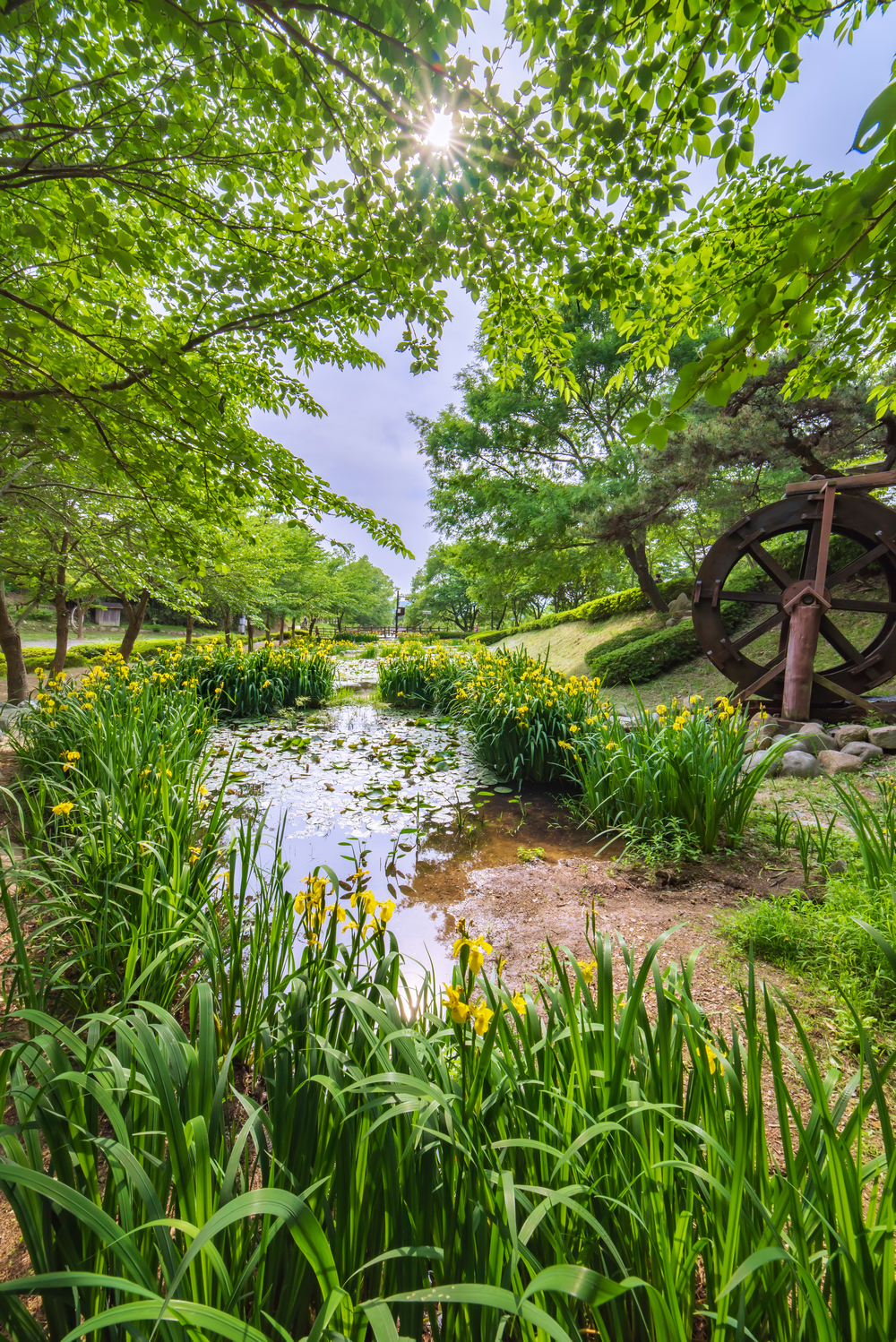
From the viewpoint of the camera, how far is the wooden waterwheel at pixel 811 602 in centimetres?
551

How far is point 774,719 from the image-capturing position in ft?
17.2

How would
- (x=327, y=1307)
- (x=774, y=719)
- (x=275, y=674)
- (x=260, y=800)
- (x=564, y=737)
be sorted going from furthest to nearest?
(x=275, y=674)
(x=774, y=719)
(x=564, y=737)
(x=260, y=800)
(x=327, y=1307)

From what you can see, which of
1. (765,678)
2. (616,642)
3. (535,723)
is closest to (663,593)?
(616,642)

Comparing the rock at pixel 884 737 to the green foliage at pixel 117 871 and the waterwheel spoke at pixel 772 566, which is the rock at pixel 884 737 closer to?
the waterwheel spoke at pixel 772 566

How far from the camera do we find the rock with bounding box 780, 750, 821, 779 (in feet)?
13.4

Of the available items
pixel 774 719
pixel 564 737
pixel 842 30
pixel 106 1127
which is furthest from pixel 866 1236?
pixel 774 719

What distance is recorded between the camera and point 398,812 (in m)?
4.02

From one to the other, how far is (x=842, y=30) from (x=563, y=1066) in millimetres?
4764

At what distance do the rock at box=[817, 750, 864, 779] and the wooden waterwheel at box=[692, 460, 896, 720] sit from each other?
4.49 feet

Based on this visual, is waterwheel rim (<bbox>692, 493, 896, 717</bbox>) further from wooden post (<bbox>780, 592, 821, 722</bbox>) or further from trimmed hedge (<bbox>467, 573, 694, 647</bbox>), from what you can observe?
trimmed hedge (<bbox>467, 573, 694, 647</bbox>)

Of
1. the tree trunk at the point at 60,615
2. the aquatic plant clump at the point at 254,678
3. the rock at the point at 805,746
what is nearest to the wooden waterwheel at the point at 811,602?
the rock at the point at 805,746

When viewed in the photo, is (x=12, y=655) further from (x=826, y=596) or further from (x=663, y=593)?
(x=663, y=593)

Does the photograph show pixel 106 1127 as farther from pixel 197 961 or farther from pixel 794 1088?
pixel 794 1088

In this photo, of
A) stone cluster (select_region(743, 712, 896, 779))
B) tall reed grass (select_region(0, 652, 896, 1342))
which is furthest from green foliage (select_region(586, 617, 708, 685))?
tall reed grass (select_region(0, 652, 896, 1342))
